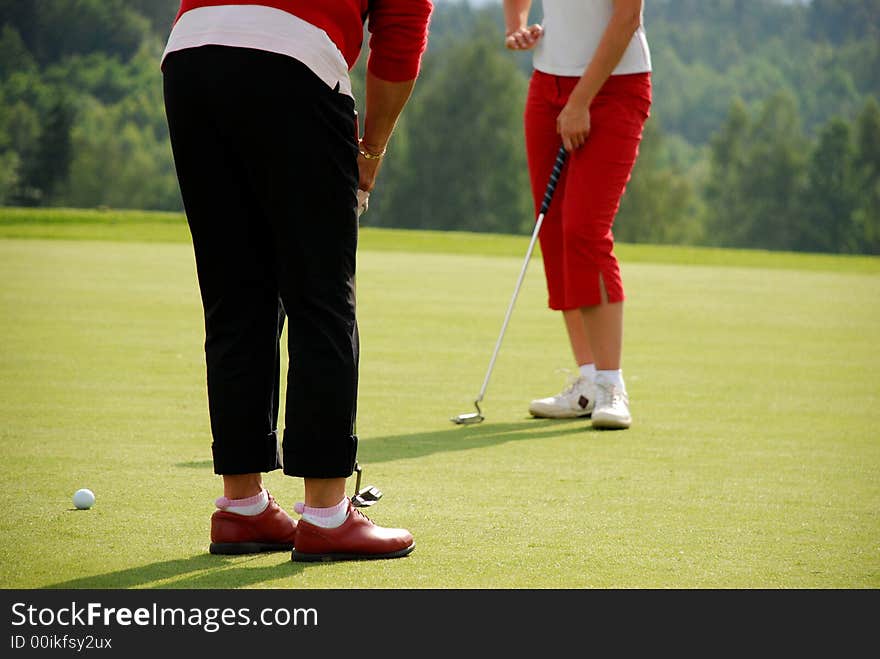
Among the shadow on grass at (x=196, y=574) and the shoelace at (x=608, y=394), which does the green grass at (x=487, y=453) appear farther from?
the shoelace at (x=608, y=394)

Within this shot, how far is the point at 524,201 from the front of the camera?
73.8 m

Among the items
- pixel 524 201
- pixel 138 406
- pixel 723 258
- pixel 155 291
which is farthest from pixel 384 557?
pixel 524 201

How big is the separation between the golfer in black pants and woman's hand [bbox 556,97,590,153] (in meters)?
2.20

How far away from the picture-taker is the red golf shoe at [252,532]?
2.95 metres

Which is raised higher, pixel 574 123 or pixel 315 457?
pixel 574 123

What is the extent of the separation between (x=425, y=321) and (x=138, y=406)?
380cm

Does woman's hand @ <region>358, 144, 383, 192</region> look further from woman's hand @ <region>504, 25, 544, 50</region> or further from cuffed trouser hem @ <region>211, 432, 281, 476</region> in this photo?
woman's hand @ <region>504, 25, 544, 50</region>

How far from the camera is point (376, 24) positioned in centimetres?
294

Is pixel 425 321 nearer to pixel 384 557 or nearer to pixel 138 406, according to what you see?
pixel 138 406

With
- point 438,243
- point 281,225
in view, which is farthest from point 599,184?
point 438,243

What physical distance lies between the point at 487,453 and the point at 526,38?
199 cm

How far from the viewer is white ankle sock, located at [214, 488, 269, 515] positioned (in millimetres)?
3010

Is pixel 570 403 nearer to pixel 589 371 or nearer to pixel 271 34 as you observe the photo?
pixel 589 371

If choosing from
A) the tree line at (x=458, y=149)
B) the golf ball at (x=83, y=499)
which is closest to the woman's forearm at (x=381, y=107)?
the golf ball at (x=83, y=499)
